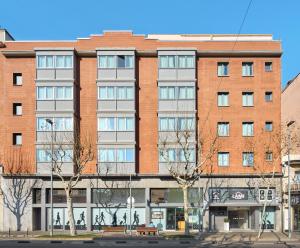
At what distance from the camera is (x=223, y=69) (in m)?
56.0

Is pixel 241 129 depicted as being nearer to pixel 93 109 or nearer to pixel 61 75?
pixel 93 109

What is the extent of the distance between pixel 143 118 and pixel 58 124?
860 centimetres

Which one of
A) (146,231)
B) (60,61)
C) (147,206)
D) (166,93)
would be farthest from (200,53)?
(146,231)

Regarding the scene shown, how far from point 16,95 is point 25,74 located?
234 cm

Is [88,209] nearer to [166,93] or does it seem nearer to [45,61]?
[166,93]

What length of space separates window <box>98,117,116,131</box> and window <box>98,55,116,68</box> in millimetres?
5371

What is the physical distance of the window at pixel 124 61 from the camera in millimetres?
54875

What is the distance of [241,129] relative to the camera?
55.1m

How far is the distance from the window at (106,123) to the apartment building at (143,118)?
0.13 m

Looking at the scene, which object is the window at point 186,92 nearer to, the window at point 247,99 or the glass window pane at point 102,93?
the window at point 247,99

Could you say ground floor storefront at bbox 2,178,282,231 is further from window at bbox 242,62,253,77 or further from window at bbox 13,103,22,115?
window at bbox 242,62,253,77

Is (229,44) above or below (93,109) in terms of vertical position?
above

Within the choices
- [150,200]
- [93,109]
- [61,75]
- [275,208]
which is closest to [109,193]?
[150,200]

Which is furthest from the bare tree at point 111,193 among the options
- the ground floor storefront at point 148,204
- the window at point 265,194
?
the window at point 265,194
